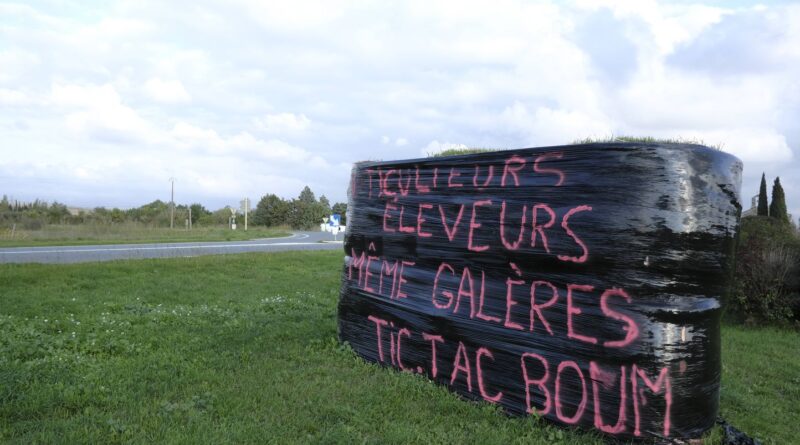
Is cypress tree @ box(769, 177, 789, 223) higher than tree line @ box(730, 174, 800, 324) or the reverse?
higher

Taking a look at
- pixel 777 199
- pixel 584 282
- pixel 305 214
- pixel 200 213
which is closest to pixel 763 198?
pixel 777 199

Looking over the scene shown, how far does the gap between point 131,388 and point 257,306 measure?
153 inches

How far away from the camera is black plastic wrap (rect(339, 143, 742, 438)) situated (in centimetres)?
324

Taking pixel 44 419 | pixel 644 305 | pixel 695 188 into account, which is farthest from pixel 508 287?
pixel 44 419

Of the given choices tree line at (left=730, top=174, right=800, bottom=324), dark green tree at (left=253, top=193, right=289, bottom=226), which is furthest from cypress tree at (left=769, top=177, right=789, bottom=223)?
dark green tree at (left=253, top=193, right=289, bottom=226)

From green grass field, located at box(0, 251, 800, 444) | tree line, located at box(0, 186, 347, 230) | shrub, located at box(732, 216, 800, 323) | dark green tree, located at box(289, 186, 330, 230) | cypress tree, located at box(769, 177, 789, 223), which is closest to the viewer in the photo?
green grass field, located at box(0, 251, 800, 444)

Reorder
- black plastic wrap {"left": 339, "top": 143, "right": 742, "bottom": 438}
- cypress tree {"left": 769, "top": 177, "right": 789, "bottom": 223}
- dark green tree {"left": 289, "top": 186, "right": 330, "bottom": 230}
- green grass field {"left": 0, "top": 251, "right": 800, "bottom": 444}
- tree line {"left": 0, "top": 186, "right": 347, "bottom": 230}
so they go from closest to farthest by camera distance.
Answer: black plastic wrap {"left": 339, "top": 143, "right": 742, "bottom": 438}, green grass field {"left": 0, "top": 251, "right": 800, "bottom": 444}, cypress tree {"left": 769, "top": 177, "right": 789, "bottom": 223}, tree line {"left": 0, "top": 186, "right": 347, "bottom": 230}, dark green tree {"left": 289, "top": 186, "right": 330, "bottom": 230}

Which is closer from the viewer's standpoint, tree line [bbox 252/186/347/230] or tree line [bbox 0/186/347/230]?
tree line [bbox 0/186/347/230]

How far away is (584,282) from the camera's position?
344 cm

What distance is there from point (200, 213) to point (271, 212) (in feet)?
30.3

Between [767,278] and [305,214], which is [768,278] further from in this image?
[305,214]

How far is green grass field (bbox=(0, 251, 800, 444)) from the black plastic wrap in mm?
263

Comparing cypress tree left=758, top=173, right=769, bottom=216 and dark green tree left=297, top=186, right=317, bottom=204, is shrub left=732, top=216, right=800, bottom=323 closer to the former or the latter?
cypress tree left=758, top=173, right=769, bottom=216

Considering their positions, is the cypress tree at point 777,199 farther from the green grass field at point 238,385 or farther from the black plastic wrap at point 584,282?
the black plastic wrap at point 584,282
